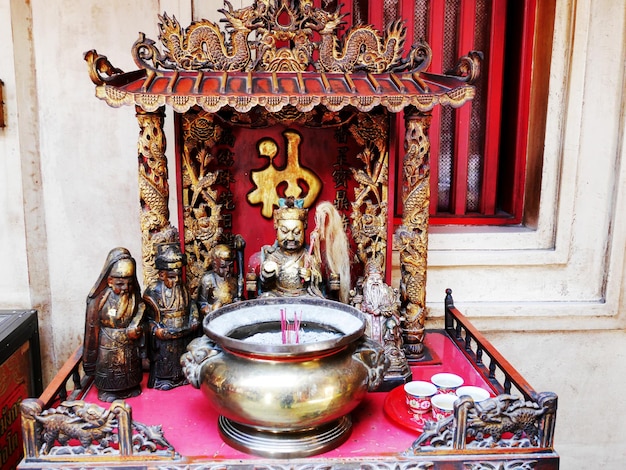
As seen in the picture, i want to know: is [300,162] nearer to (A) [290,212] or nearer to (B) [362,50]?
(A) [290,212]

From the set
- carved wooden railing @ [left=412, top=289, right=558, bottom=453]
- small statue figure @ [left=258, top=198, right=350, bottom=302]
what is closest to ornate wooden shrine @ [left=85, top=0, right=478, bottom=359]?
small statue figure @ [left=258, top=198, right=350, bottom=302]

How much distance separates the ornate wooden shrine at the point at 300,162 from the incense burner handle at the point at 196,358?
0.59 ft

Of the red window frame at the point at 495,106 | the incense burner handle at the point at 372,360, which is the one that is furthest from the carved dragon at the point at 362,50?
the incense burner handle at the point at 372,360

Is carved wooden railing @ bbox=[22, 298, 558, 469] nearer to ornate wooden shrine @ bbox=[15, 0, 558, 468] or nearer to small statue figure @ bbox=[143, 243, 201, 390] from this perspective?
ornate wooden shrine @ bbox=[15, 0, 558, 468]

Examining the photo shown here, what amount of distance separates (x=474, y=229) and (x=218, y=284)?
4.60 feet

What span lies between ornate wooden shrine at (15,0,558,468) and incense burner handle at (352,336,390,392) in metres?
0.18

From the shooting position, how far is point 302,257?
7.48ft

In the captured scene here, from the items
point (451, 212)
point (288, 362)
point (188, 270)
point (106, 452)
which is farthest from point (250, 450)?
point (451, 212)

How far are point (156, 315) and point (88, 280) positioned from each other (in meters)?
0.96

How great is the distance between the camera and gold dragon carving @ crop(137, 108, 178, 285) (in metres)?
2.06

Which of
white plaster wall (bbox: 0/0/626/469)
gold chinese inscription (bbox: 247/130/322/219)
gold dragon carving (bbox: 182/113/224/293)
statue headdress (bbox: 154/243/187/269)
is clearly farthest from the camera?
white plaster wall (bbox: 0/0/626/469)

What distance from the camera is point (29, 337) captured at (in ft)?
8.59

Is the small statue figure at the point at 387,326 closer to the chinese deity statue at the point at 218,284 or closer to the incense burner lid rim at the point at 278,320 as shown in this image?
the incense burner lid rim at the point at 278,320

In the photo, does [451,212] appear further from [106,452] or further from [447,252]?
[106,452]
